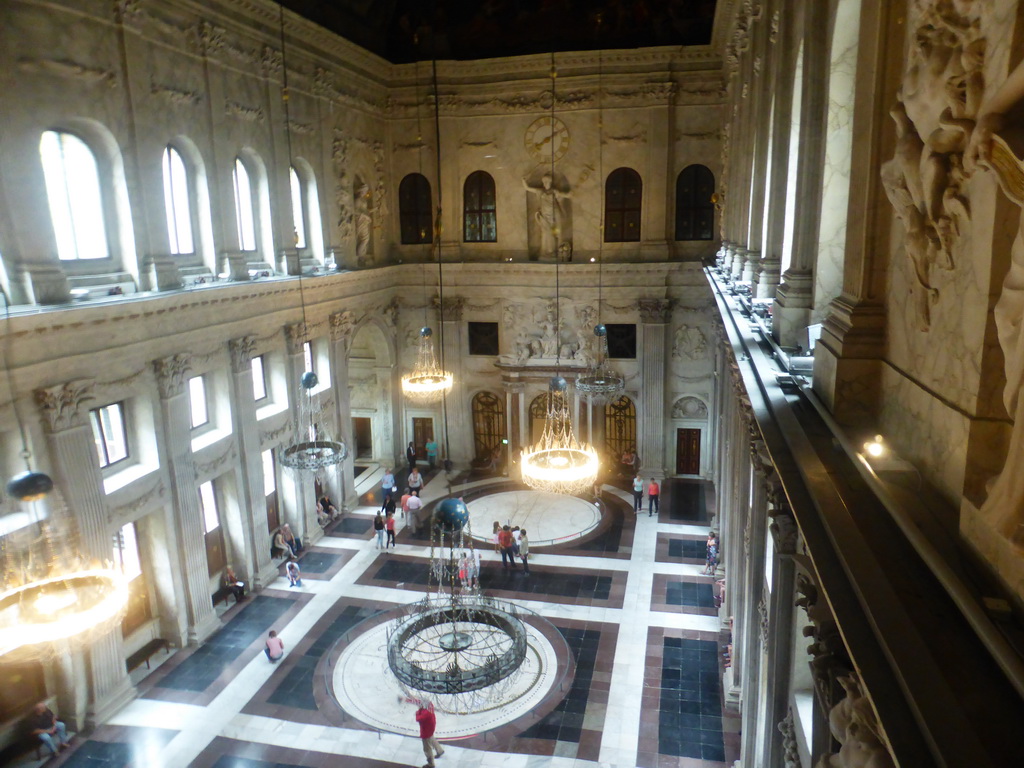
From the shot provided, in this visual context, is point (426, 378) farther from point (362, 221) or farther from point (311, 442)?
point (362, 221)

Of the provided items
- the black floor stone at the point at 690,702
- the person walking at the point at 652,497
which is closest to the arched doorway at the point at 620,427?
the person walking at the point at 652,497

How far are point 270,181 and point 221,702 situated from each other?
36.2 feet

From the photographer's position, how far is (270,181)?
16.9m

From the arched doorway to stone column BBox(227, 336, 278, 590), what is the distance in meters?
10.7

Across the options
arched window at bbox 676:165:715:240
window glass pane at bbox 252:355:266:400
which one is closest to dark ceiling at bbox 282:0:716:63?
arched window at bbox 676:165:715:240

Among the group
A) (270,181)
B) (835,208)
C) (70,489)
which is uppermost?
(270,181)

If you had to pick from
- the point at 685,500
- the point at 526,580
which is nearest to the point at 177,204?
the point at 526,580

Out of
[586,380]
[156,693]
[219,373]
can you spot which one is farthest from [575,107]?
[156,693]

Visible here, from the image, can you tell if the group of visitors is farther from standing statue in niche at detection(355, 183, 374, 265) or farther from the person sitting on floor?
the person sitting on floor

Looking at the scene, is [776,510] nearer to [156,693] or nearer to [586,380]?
[156,693]

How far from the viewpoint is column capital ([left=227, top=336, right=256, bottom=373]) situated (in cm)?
1526

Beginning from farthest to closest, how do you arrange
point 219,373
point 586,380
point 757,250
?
point 586,380 < point 219,373 < point 757,250

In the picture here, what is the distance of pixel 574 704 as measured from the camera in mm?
11867

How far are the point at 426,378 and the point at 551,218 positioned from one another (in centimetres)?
661
